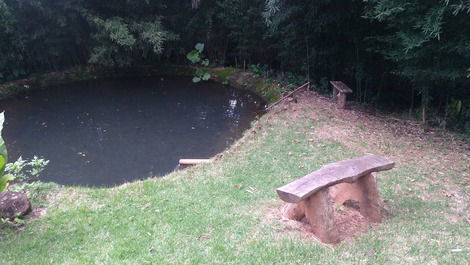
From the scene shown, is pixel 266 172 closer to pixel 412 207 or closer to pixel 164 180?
pixel 164 180

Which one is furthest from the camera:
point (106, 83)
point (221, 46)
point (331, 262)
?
point (221, 46)

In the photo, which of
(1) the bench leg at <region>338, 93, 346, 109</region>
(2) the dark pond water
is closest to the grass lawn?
(2) the dark pond water

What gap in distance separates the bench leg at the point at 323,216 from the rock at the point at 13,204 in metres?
2.76

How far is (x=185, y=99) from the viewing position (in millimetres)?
9180

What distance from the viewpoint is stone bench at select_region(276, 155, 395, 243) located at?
2789 millimetres

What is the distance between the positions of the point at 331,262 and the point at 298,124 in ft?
12.2

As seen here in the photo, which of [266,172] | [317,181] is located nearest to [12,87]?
[266,172]

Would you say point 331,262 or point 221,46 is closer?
point 331,262

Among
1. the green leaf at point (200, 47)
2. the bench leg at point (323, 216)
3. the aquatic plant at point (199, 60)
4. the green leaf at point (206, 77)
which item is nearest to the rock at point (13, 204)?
the bench leg at point (323, 216)

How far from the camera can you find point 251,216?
3.42m

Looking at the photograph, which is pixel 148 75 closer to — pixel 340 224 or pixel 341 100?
pixel 341 100

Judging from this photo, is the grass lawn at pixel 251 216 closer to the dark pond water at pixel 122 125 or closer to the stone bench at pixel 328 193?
the stone bench at pixel 328 193

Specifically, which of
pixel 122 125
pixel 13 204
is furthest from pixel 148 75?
pixel 13 204

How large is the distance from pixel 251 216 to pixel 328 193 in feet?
2.74
